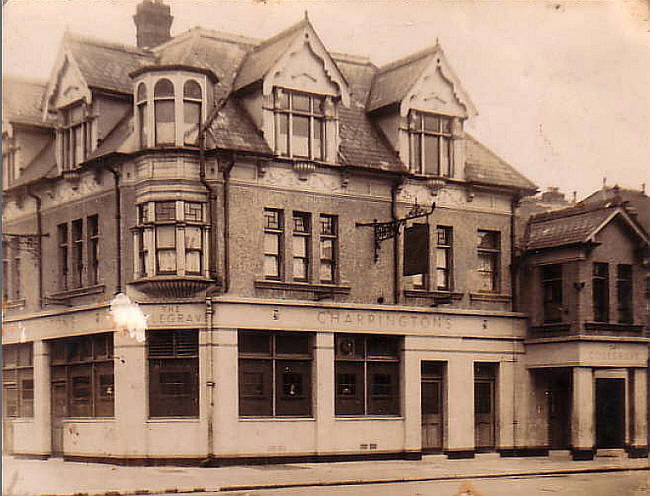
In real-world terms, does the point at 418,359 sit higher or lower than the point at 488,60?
lower

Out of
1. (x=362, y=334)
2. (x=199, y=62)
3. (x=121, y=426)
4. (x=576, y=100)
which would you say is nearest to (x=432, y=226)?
(x=362, y=334)

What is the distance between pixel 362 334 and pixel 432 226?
1.19 m

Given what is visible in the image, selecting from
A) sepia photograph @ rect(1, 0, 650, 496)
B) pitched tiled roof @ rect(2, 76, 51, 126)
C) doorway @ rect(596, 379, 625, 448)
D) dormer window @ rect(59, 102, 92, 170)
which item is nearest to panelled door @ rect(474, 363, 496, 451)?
sepia photograph @ rect(1, 0, 650, 496)

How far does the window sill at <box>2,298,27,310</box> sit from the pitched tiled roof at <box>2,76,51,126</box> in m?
1.44

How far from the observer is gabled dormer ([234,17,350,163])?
27.8ft

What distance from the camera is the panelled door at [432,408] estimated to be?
8977 millimetres

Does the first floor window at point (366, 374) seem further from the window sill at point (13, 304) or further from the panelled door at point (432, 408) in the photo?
the window sill at point (13, 304)

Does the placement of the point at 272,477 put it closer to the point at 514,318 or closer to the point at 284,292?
the point at 284,292

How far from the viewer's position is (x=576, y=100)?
9359mm

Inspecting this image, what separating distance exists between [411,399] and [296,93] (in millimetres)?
2953

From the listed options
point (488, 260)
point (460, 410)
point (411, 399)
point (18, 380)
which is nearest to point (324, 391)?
point (411, 399)


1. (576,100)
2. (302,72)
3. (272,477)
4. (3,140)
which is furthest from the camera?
(576,100)

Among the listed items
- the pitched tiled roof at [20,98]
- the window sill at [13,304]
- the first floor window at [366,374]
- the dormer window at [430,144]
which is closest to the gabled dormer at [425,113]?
the dormer window at [430,144]

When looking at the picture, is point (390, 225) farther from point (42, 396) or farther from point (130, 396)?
point (42, 396)
